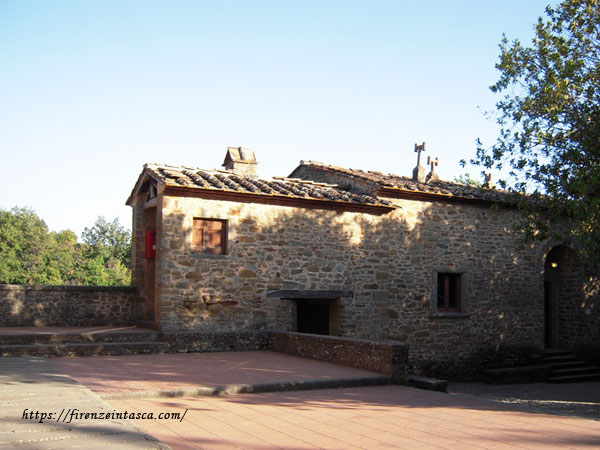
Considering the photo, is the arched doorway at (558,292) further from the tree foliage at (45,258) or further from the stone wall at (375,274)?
the tree foliage at (45,258)

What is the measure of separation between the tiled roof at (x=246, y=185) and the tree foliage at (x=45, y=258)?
26259 mm

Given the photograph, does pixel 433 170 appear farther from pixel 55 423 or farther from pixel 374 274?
pixel 55 423

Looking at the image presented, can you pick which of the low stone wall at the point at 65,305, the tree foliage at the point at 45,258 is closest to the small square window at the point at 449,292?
the low stone wall at the point at 65,305

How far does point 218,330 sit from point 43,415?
711 centimetres

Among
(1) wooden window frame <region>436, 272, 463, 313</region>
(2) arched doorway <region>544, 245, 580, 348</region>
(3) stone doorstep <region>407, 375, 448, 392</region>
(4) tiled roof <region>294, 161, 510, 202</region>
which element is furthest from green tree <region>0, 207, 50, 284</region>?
(3) stone doorstep <region>407, 375, 448, 392</region>

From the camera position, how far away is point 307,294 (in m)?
12.8

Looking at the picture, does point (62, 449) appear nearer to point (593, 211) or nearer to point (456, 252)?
point (593, 211)

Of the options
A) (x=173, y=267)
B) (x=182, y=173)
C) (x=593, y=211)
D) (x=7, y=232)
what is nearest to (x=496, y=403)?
(x=593, y=211)

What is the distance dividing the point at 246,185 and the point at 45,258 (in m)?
36.0

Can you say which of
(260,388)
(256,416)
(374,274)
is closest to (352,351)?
(260,388)

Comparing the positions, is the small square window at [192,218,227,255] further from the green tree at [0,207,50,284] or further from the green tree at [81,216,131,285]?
the green tree at [0,207,50,284]

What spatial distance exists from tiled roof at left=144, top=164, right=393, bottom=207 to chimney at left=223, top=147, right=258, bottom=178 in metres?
0.52

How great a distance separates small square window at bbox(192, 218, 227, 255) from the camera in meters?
12.0

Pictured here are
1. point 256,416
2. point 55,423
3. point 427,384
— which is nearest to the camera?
point 55,423
